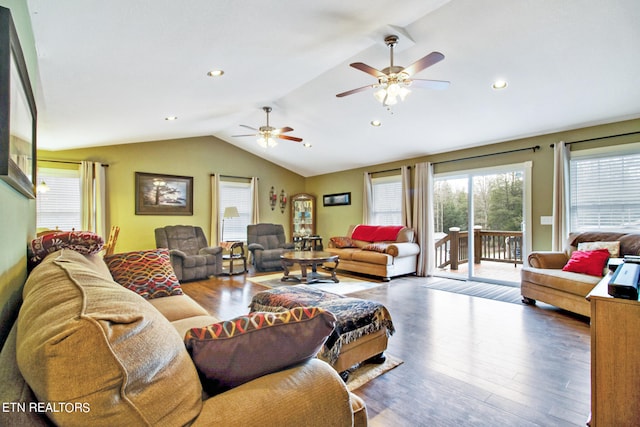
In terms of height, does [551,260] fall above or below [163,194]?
below

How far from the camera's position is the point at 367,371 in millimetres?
2283

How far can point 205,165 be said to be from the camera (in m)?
7.16

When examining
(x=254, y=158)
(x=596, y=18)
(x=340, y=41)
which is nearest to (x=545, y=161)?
(x=596, y=18)

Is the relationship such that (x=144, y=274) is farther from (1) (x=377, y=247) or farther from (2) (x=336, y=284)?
(1) (x=377, y=247)

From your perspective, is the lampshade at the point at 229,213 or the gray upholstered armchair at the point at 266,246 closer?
the gray upholstered armchair at the point at 266,246

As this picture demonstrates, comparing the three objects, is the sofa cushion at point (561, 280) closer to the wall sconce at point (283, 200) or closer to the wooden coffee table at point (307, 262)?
the wooden coffee table at point (307, 262)

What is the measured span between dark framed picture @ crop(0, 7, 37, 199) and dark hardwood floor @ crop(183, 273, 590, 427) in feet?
6.77

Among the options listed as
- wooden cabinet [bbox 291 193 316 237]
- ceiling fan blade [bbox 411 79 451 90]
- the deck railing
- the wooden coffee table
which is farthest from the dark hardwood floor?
wooden cabinet [bbox 291 193 316 237]

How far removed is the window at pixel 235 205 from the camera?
7.46 meters

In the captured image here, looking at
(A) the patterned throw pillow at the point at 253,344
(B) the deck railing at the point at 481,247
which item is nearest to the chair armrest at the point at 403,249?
(B) the deck railing at the point at 481,247

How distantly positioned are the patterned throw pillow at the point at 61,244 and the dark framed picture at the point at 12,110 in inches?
14.2

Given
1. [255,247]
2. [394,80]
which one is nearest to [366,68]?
[394,80]

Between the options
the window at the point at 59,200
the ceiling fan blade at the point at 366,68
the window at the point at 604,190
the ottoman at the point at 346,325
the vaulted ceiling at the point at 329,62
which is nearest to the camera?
the ottoman at the point at 346,325

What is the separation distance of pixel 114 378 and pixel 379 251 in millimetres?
5419
